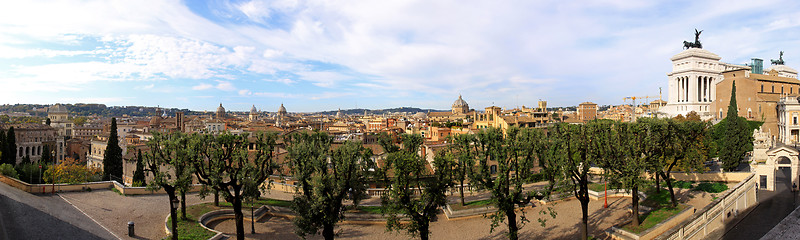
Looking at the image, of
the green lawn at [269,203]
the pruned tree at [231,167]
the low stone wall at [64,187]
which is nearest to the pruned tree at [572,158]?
the pruned tree at [231,167]

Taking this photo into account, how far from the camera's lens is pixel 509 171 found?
19.5m

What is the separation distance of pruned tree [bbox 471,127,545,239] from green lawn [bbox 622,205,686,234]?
17.0 ft

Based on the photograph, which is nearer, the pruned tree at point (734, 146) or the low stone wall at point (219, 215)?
the low stone wall at point (219, 215)

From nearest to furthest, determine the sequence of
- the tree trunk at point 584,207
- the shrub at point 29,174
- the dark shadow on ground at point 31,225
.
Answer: the dark shadow on ground at point 31,225 < the tree trunk at point 584,207 < the shrub at point 29,174

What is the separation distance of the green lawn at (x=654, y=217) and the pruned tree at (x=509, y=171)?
17.0ft

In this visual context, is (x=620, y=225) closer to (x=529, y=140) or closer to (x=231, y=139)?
(x=529, y=140)

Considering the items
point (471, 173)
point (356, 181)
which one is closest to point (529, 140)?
point (471, 173)

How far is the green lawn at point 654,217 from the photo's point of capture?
19.7 m

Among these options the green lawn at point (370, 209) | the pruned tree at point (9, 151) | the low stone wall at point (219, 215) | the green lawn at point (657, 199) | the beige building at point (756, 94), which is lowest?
the green lawn at point (370, 209)

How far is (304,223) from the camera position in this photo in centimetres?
1680

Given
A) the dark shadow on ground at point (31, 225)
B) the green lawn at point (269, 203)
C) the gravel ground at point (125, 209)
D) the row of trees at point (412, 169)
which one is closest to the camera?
the dark shadow on ground at point (31, 225)

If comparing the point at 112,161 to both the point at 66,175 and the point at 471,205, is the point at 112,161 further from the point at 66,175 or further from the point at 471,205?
the point at 471,205

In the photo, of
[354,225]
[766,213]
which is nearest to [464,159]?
[354,225]

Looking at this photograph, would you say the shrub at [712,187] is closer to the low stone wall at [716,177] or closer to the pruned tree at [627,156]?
the low stone wall at [716,177]
